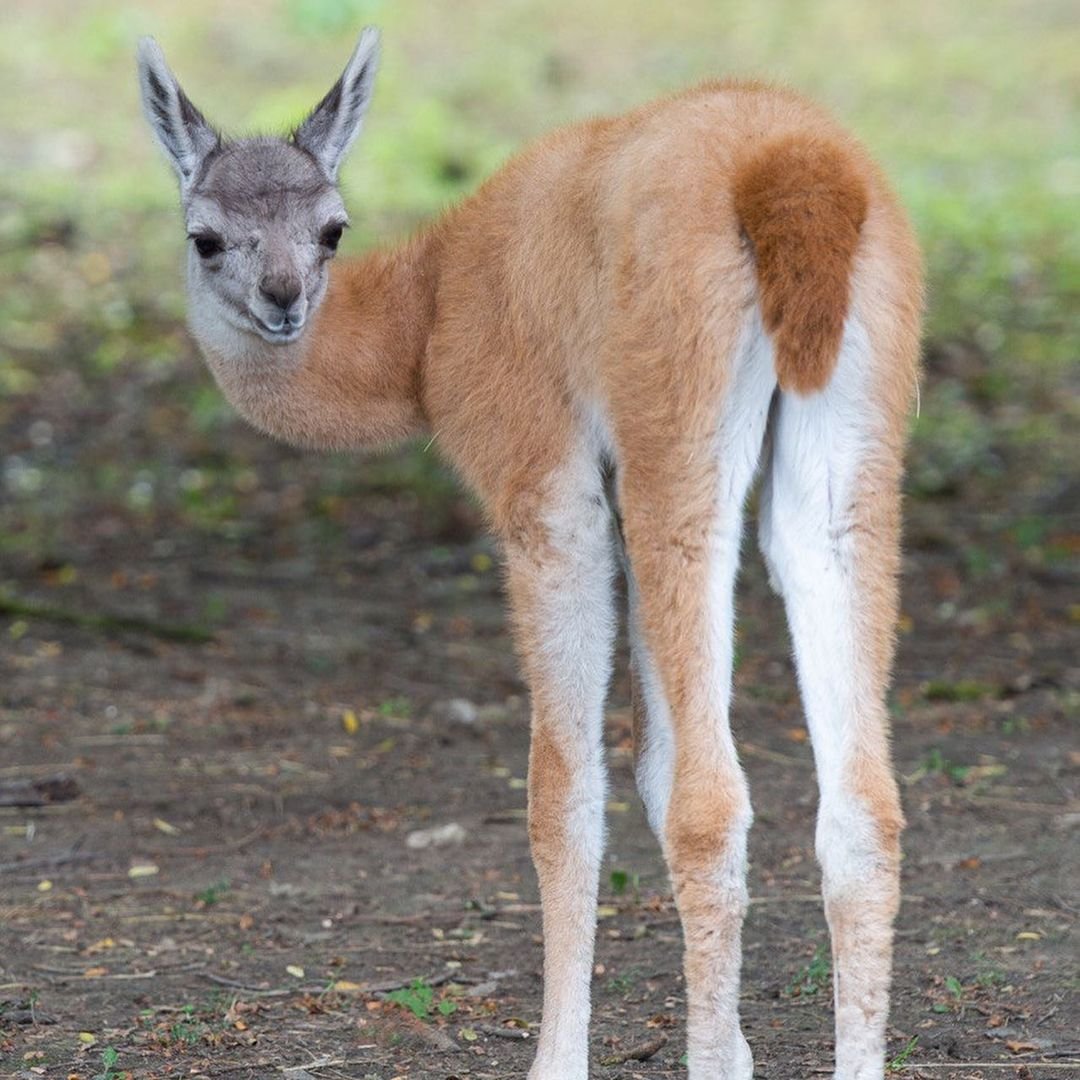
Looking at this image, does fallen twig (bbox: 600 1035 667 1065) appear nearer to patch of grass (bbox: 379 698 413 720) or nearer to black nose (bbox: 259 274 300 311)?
black nose (bbox: 259 274 300 311)

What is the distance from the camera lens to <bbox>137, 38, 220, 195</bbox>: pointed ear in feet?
18.7

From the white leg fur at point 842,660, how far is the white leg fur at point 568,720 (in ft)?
1.97

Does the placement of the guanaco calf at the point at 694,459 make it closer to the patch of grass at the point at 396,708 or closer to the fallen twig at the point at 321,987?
the fallen twig at the point at 321,987

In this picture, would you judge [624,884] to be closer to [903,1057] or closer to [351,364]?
[903,1057]

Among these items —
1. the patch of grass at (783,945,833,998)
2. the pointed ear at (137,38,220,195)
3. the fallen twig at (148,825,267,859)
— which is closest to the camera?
the patch of grass at (783,945,833,998)

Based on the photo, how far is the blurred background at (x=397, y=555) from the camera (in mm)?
6070

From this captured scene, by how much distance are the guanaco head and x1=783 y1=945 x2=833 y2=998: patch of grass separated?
2.48 metres

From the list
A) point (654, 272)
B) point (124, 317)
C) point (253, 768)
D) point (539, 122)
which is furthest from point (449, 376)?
point (539, 122)

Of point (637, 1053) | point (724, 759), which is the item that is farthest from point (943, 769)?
point (724, 759)

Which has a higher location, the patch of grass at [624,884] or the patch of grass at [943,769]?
the patch of grass at [943,769]

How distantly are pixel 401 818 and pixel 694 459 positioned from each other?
313 centimetres

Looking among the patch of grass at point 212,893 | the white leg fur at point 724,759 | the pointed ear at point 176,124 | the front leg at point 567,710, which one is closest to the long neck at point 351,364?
the pointed ear at point 176,124

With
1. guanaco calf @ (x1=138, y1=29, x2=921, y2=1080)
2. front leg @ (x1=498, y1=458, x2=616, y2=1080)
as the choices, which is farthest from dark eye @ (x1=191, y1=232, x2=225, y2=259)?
front leg @ (x1=498, y1=458, x2=616, y2=1080)

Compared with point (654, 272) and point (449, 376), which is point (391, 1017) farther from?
point (654, 272)
